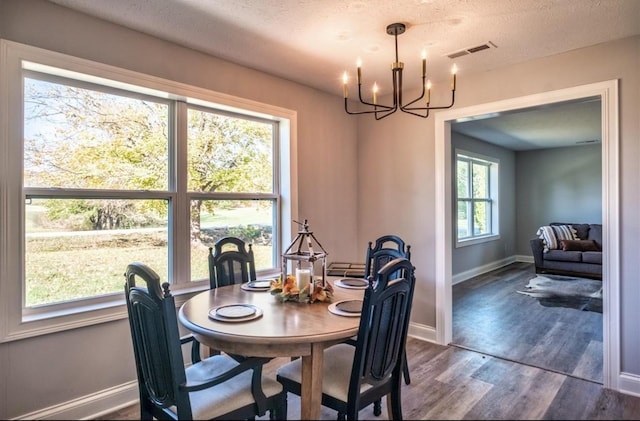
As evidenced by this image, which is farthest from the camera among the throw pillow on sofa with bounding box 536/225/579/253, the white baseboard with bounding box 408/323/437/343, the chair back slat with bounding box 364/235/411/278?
the throw pillow on sofa with bounding box 536/225/579/253

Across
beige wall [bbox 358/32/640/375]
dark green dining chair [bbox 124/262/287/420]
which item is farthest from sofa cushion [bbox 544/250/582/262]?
dark green dining chair [bbox 124/262/287/420]

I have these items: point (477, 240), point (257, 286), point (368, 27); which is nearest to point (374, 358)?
point (257, 286)

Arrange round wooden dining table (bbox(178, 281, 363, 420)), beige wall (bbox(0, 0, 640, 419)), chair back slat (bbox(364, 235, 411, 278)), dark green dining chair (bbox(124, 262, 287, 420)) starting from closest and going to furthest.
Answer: dark green dining chair (bbox(124, 262, 287, 420)), round wooden dining table (bbox(178, 281, 363, 420)), beige wall (bbox(0, 0, 640, 419)), chair back slat (bbox(364, 235, 411, 278))

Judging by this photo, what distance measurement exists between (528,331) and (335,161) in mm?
2677

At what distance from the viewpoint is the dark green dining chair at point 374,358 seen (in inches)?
63.5

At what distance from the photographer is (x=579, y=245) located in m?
6.79

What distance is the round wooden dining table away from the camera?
1.64 m

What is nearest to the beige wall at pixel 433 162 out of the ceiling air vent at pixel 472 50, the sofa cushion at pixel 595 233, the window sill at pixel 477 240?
the ceiling air vent at pixel 472 50

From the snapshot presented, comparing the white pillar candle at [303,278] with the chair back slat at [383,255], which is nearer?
the white pillar candle at [303,278]

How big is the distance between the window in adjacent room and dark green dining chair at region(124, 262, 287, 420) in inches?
218

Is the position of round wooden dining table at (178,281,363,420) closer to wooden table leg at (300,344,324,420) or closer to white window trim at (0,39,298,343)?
wooden table leg at (300,344,324,420)

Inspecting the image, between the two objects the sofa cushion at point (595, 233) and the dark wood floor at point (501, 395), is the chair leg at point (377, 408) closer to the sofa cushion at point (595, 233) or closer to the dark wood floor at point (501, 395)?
the dark wood floor at point (501, 395)

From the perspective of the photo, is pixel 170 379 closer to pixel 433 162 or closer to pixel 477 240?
pixel 433 162

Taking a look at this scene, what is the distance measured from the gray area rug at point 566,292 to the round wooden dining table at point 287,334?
4.29 m
